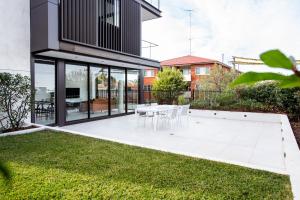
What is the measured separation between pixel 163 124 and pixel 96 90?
11.7 feet

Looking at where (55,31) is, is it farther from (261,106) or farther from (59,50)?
(261,106)

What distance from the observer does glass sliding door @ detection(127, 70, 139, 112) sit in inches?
492

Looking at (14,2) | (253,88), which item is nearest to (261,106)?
(253,88)

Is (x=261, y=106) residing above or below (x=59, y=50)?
below

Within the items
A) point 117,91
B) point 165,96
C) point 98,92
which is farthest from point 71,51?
point 165,96

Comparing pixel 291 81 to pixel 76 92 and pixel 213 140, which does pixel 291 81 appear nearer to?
pixel 213 140

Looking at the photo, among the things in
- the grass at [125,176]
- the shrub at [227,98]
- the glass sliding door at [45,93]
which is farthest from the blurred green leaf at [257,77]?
the shrub at [227,98]

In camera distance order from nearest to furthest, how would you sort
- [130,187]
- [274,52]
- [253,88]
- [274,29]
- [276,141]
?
[274,52], [274,29], [130,187], [276,141], [253,88]

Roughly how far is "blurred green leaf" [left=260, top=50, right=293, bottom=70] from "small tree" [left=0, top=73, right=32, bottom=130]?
746 cm

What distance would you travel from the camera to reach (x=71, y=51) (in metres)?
7.22

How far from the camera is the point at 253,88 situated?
11.6 m

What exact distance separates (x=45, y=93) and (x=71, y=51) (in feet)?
7.16

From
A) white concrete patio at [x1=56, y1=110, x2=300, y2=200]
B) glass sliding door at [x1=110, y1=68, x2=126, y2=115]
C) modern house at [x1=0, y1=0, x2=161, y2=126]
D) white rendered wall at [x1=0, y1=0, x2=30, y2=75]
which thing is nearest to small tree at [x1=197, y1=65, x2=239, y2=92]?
white concrete patio at [x1=56, y1=110, x2=300, y2=200]

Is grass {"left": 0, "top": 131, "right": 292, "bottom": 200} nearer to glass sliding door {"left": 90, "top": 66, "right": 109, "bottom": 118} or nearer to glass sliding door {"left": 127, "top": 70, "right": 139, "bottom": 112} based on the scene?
glass sliding door {"left": 90, "top": 66, "right": 109, "bottom": 118}
